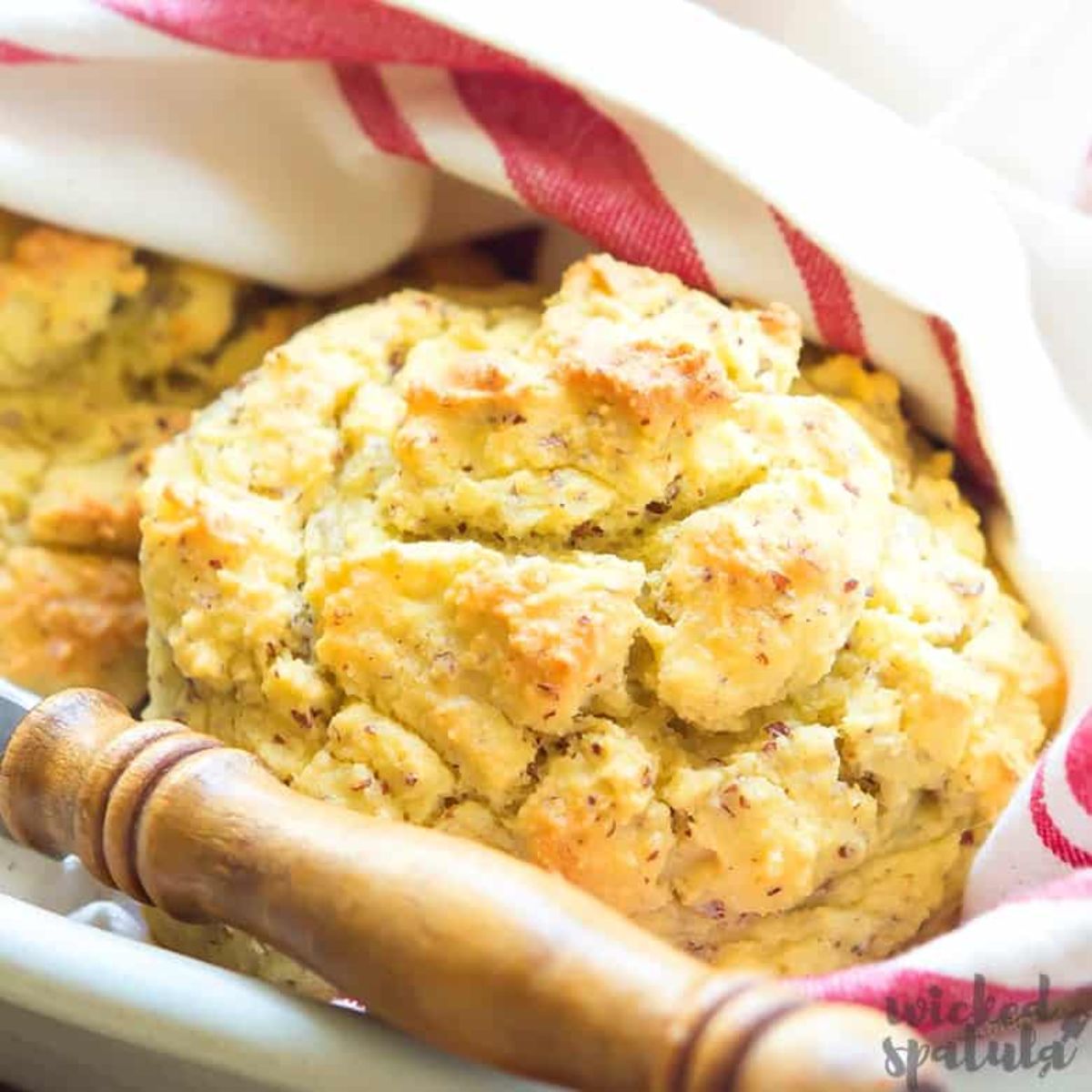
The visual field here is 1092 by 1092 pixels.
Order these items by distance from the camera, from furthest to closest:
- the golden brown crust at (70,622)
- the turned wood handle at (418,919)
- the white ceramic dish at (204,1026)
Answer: the golden brown crust at (70,622) < the white ceramic dish at (204,1026) < the turned wood handle at (418,919)

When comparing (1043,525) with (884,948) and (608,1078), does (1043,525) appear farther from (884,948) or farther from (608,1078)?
(608,1078)

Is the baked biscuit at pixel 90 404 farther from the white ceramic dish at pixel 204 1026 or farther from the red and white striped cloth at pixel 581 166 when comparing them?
the white ceramic dish at pixel 204 1026

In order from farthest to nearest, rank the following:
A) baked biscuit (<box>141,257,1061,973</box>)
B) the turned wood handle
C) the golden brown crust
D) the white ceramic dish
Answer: the golden brown crust
baked biscuit (<box>141,257,1061,973</box>)
the white ceramic dish
the turned wood handle

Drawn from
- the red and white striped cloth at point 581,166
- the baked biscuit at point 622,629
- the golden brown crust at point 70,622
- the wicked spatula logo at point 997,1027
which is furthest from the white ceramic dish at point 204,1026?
the red and white striped cloth at point 581,166

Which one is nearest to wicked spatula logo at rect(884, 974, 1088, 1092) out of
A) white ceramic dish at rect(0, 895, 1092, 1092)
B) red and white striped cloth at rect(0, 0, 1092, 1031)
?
white ceramic dish at rect(0, 895, 1092, 1092)

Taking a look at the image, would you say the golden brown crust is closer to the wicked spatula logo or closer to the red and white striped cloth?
the red and white striped cloth

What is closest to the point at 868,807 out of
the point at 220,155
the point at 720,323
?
the point at 720,323

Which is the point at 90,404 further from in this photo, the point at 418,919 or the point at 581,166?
the point at 418,919
